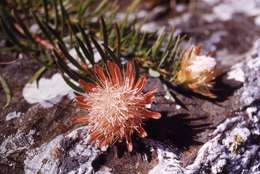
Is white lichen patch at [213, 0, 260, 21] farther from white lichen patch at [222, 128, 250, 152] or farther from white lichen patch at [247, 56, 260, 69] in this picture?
white lichen patch at [222, 128, 250, 152]

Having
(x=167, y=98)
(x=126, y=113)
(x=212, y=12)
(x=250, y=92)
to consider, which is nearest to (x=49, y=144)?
(x=126, y=113)

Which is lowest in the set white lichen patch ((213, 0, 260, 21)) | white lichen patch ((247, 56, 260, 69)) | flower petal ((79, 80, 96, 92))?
flower petal ((79, 80, 96, 92))

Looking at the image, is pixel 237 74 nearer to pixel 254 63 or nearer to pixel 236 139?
pixel 254 63

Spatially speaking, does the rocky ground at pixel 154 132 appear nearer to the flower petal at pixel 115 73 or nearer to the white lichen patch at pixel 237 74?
the white lichen patch at pixel 237 74

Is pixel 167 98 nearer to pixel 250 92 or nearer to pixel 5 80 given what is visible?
pixel 250 92

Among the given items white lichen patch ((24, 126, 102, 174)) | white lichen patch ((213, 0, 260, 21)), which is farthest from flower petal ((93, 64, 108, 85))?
white lichen patch ((213, 0, 260, 21))

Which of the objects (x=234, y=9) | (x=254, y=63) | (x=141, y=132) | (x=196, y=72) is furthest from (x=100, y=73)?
(x=234, y=9)
